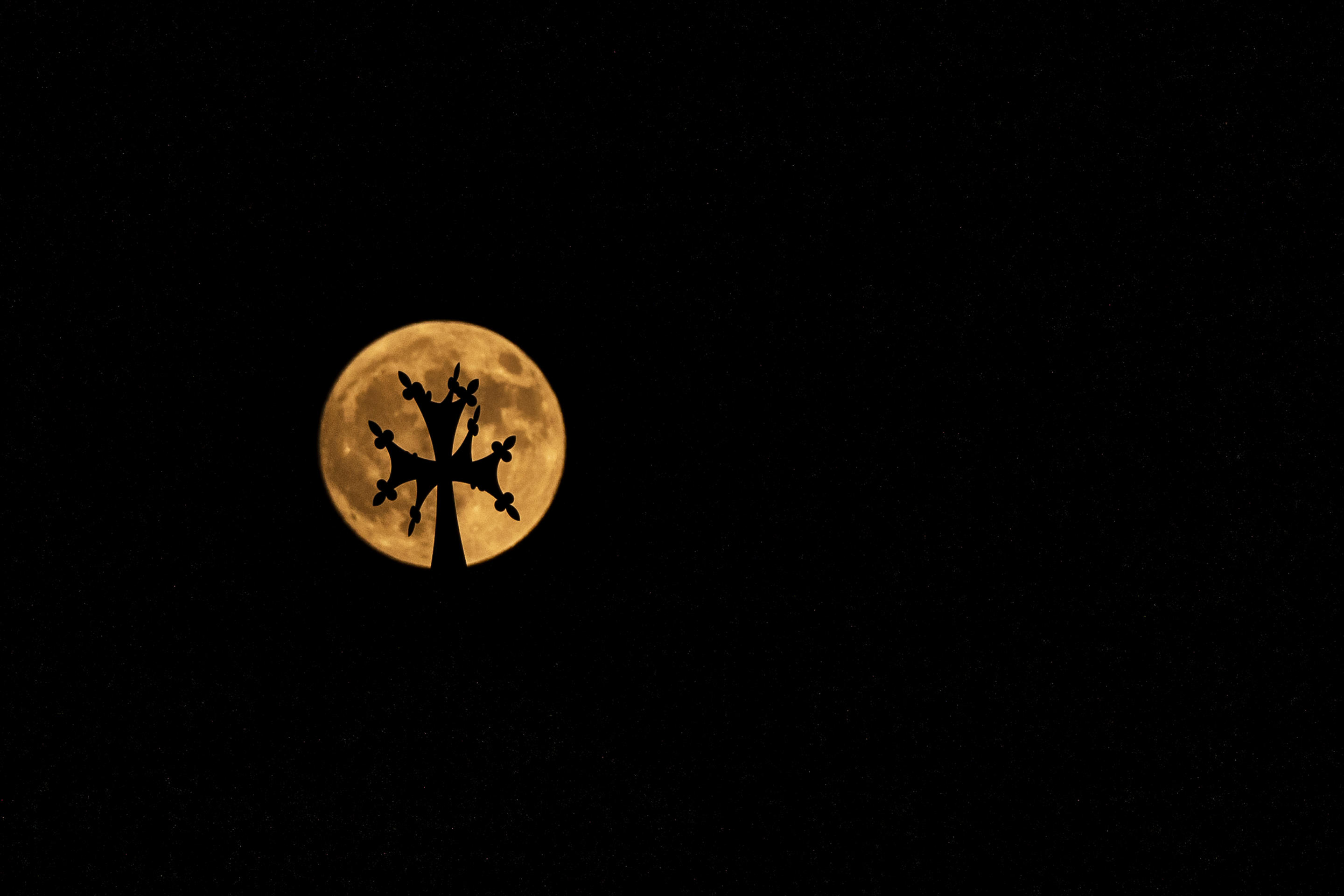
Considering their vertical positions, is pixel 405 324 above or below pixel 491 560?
above

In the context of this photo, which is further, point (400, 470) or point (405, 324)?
point (405, 324)

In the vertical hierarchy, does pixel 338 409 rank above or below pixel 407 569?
above

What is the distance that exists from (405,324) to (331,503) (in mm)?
533

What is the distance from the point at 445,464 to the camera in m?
2.02

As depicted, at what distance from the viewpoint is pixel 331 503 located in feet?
6.78

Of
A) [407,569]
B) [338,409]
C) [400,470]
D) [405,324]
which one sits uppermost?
[405,324]

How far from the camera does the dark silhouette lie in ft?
6.59

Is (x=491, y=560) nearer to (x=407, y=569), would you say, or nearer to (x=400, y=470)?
(x=407, y=569)

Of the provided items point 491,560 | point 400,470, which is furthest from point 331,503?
point 491,560

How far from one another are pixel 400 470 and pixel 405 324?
0.44 meters

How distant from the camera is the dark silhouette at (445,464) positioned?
6.59 feet

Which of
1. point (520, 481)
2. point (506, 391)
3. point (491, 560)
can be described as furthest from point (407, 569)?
point (506, 391)

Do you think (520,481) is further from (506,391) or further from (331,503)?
(331,503)

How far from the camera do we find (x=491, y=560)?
2.25m
